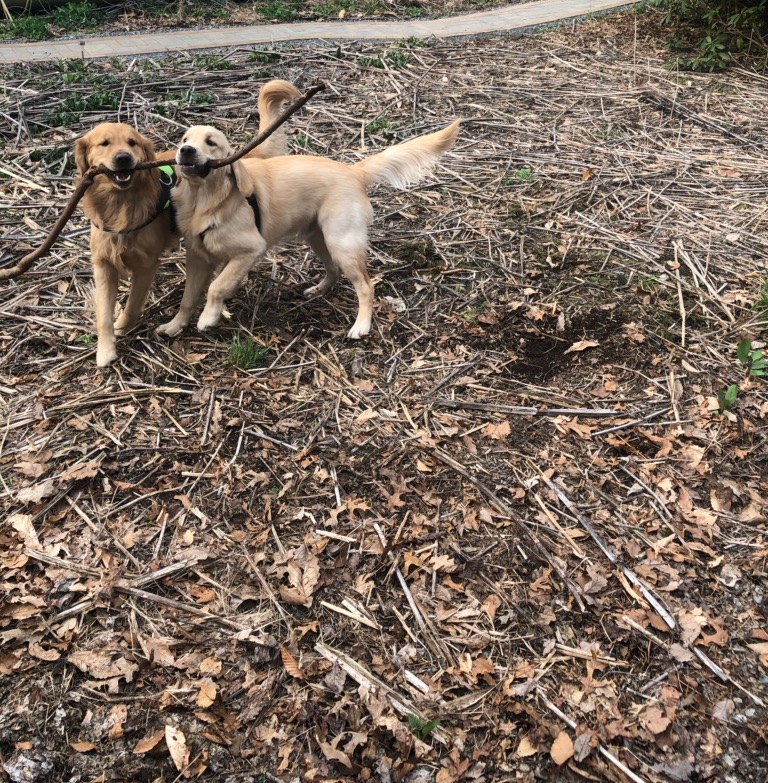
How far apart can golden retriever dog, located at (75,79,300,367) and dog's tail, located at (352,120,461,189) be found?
48.4 inches

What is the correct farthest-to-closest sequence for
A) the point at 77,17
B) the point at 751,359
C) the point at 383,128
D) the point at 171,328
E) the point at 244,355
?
the point at 77,17 → the point at 383,128 → the point at 171,328 → the point at 751,359 → the point at 244,355

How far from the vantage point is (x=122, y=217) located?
128 inches

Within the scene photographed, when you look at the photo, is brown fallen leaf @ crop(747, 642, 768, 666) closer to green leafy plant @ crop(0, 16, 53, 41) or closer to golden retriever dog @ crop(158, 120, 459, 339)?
golden retriever dog @ crop(158, 120, 459, 339)

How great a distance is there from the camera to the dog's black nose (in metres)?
3.04

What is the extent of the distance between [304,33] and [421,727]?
8657mm

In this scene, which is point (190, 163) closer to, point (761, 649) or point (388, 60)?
point (761, 649)

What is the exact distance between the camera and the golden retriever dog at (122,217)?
312 cm

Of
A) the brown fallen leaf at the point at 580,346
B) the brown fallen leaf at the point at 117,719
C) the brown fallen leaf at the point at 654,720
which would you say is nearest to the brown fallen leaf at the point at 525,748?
the brown fallen leaf at the point at 654,720

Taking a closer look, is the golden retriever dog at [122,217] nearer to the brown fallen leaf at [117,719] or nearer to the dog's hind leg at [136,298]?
the dog's hind leg at [136,298]

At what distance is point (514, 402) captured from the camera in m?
3.49

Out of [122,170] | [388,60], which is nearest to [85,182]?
[122,170]

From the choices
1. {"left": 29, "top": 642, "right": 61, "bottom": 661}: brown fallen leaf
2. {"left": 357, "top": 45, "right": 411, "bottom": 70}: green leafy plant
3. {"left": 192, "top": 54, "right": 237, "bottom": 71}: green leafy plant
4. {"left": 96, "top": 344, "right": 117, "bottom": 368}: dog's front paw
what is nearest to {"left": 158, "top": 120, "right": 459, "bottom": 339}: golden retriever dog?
{"left": 96, "top": 344, "right": 117, "bottom": 368}: dog's front paw

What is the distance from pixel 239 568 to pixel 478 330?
6.75ft

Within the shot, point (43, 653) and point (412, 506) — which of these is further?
point (412, 506)
